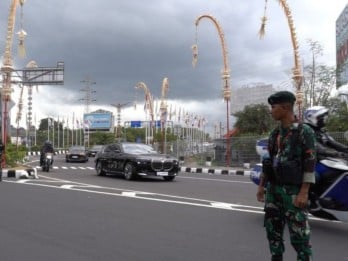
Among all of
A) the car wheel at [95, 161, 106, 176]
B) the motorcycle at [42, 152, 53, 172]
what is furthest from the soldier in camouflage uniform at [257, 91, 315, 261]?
the motorcycle at [42, 152, 53, 172]

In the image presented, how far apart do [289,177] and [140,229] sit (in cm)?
369

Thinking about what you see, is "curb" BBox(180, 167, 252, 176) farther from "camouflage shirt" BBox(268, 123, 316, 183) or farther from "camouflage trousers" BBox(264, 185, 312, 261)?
"camouflage shirt" BBox(268, 123, 316, 183)

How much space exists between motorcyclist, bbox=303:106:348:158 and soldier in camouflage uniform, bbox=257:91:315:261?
2710mm

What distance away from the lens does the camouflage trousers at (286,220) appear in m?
4.27

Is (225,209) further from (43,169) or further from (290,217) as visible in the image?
(43,169)

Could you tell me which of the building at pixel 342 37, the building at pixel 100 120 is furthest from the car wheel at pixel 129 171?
the building at pixel 100 120

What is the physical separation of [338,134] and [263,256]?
55.3 feet

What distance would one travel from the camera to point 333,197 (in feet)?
22.7

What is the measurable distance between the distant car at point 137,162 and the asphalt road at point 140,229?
16.0 ft

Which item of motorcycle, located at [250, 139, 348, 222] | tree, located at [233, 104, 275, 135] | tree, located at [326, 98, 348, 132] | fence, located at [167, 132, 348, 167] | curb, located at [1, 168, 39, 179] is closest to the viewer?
motorcycle, located at [250, 139, 348, 222]

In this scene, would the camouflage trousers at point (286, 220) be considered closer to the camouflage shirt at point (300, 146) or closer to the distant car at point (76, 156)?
the camouflage shirt at point (300, 146)

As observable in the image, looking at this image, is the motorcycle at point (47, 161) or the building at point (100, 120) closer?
the motorcycle at point (47, 161)

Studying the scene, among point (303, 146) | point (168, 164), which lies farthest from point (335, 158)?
point (168, 164)

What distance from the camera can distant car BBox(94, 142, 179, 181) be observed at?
666 inches
